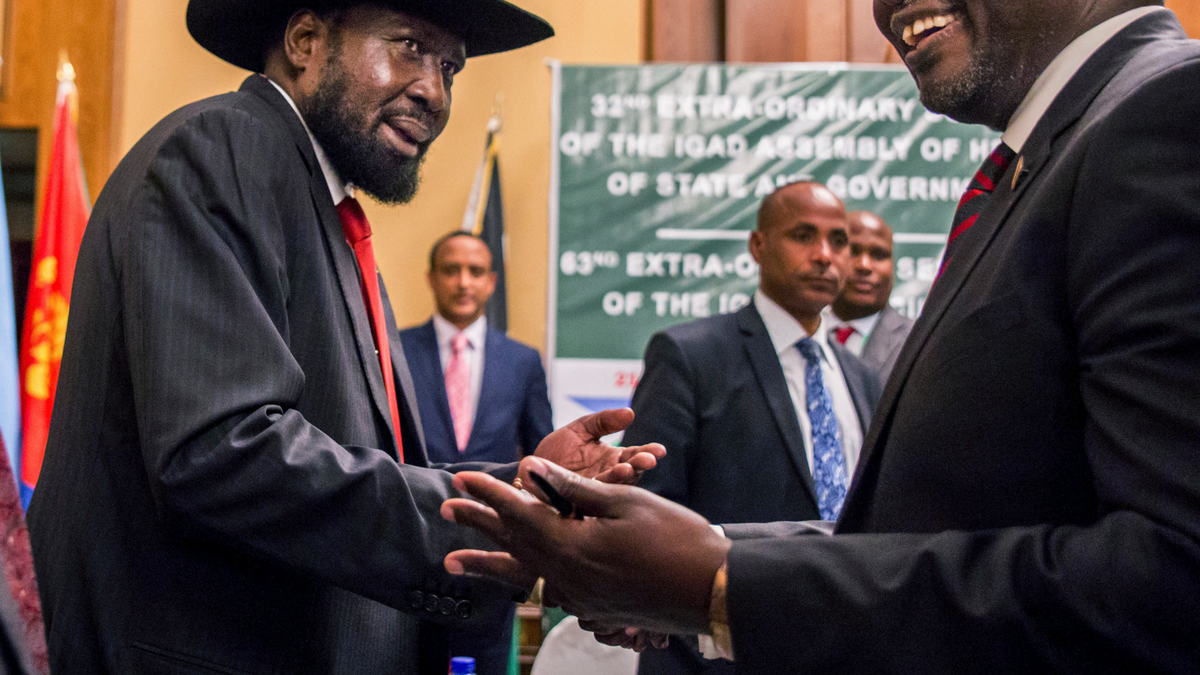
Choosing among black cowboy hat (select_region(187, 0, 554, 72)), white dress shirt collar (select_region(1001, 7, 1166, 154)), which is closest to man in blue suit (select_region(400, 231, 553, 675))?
black cowboy hat (select_region(187, 0, 554, 72))

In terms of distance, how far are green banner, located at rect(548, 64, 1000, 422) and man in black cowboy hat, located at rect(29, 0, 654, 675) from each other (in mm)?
3605

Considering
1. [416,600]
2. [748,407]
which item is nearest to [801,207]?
[748,407]

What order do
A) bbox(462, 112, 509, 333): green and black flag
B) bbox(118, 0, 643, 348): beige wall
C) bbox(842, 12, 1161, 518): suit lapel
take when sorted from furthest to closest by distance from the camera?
bbox(118, 0, 643, 348): beige wall → bbox(462, 112, 509, 333): green and black flag → bbox(842, 12, 1161, 518): suit lapel

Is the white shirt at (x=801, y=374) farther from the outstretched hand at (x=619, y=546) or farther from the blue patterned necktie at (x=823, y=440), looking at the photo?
the outstretched hand at (x=619, y=546)

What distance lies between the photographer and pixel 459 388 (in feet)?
17.3

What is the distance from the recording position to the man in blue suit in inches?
200

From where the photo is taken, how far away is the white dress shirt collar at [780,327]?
137 inches

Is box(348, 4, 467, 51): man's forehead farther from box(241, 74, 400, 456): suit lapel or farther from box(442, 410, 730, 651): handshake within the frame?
box(442, 410, 730, 651): handshake

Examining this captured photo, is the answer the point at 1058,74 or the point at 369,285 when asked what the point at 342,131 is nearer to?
the point at 369,285

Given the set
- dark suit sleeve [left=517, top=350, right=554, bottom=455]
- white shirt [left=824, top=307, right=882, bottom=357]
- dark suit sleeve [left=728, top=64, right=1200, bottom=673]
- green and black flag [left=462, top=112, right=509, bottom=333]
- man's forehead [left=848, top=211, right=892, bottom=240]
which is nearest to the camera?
dark suit sleeve [left=728, top=64, right=1200, bottom=673]

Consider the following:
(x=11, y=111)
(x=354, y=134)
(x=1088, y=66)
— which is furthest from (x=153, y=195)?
(x=11, y=111)

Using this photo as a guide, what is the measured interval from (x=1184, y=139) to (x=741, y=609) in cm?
64

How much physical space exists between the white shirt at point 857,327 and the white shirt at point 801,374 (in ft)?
4.65

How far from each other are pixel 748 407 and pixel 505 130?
3482 mm
